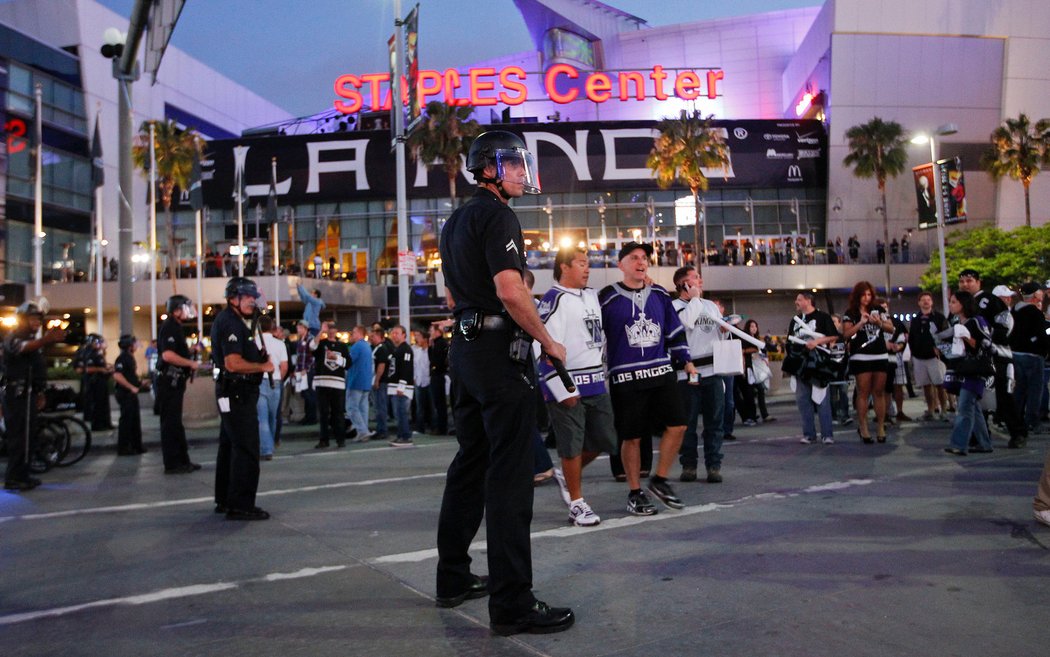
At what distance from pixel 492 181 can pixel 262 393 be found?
326 inches

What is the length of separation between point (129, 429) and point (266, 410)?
2.79 metres

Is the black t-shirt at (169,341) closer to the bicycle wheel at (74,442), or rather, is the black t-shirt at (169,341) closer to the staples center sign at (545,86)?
the bicycle wheel at (74,442)

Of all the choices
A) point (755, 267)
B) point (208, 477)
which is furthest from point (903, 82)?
point (208, 477)

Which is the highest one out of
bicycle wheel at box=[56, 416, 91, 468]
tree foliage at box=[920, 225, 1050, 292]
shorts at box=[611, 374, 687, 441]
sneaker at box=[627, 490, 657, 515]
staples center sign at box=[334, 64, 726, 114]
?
staples center sign at box=[334, 64, 726, 114]

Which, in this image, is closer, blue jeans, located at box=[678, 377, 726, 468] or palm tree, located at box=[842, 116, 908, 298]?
blue jeans, located at box=[678, 377, 726, 468]

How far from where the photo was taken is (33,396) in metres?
9.19

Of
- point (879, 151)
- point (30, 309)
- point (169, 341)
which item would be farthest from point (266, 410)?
point (879, 151)

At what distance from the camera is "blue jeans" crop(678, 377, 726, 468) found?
7.75 metres

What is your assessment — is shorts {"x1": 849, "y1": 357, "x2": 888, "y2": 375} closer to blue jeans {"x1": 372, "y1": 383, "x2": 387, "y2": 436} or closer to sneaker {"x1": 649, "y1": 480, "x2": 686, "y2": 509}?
sneaker {"x1": 649, "y1": 480, "x2": 686, "y2": 509}

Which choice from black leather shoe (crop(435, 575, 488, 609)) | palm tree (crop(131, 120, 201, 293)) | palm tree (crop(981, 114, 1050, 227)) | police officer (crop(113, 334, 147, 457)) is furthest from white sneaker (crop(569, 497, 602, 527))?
palm tree (crop(981, 114, 1050, 227))

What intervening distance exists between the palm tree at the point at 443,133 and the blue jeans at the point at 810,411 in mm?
33443

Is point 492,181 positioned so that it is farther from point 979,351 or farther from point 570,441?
point 979,351

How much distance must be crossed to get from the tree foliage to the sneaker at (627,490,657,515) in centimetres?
4083

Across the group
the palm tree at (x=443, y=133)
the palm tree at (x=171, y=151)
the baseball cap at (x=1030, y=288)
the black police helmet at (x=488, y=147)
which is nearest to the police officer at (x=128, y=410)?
the black police helmet at (x=488, y=147)
